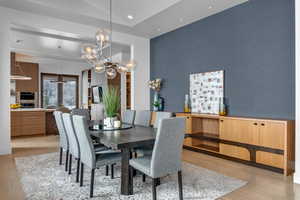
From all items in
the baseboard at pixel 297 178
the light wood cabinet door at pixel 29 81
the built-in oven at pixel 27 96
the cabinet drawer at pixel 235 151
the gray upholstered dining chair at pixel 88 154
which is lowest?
the baseboard at pixel 297 178

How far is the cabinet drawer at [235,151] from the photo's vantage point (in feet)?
11.5

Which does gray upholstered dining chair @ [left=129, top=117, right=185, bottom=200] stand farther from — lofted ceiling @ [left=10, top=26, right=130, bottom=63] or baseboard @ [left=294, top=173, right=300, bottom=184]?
lofted ceiling @ [left=10, top=26, right=130, bottom=63]

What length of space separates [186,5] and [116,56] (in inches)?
177

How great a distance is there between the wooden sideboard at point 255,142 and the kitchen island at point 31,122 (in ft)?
16.7

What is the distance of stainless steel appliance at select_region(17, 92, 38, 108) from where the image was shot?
845cm

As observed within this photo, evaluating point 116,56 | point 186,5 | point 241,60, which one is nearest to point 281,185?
point 241,60

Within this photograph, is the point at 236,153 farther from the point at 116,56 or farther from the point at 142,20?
the point at 116,56

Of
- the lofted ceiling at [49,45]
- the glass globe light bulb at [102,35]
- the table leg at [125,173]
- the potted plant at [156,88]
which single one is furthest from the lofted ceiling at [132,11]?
the table leg at [125,173]

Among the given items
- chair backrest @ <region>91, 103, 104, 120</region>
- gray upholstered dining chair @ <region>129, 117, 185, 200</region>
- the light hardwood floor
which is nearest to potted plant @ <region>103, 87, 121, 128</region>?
gray upholstered dining chair @ <region>129, 117, 185, 200</region>

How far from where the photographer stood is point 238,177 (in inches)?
117

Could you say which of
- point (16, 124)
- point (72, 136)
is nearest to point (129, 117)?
point (72, 136)

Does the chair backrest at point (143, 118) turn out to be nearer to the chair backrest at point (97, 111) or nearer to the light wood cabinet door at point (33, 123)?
the light wood cabinet door at point (33, 123)

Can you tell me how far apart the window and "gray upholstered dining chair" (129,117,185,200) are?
857cm

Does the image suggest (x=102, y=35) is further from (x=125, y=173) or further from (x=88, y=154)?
(x=125, y=173)
